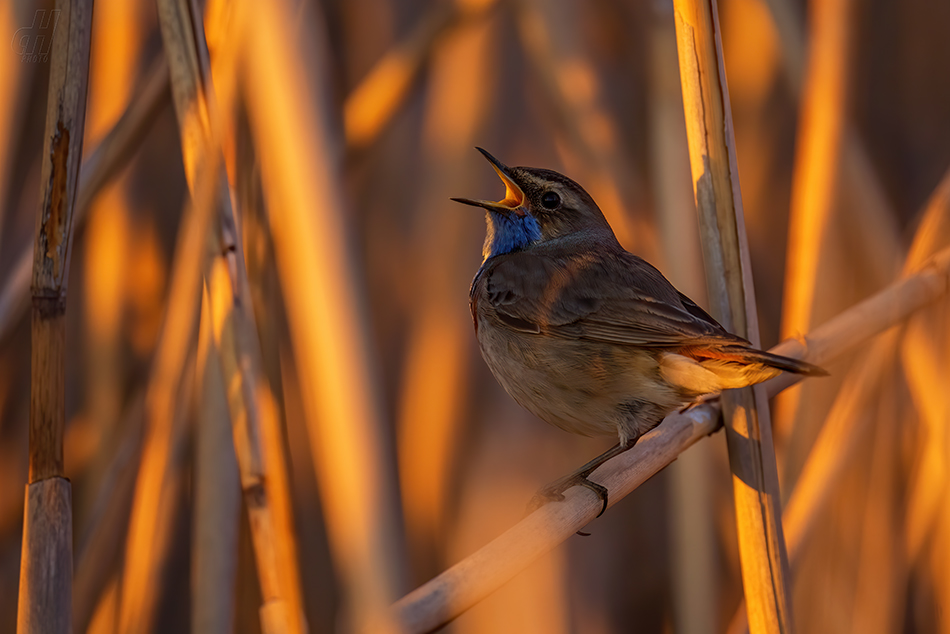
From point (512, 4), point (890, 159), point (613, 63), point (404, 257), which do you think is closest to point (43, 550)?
point (404, 257)

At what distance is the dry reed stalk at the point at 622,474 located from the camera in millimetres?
1060

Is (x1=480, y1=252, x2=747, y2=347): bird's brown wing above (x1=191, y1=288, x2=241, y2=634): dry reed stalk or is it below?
above

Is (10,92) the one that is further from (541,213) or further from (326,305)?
(541,213)

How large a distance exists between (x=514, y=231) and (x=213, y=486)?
1135 mm

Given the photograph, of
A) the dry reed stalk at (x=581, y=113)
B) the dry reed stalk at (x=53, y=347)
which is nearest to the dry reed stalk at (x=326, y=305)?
the dry reed stalk at (x=53, y=347)

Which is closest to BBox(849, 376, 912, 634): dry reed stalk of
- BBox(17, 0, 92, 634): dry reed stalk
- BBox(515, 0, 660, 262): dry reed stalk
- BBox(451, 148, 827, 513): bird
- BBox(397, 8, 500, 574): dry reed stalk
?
BBox(515, 0, 660, 262): dry reed stalk

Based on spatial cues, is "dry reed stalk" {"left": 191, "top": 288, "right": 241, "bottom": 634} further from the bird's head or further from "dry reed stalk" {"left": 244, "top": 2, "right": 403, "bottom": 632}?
the bird's head

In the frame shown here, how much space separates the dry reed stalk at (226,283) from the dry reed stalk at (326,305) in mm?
158

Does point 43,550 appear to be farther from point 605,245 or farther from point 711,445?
point 711,445

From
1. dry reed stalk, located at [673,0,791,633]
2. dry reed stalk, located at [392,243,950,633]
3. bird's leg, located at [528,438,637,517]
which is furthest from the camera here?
bird's leg, located at [528,438,637,517]

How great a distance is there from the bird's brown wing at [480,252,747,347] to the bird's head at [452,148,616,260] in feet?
0.47

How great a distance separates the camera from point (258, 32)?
1.79 m

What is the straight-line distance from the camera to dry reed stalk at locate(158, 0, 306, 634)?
4.67ft

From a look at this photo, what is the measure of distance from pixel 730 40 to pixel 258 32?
1979 millimetres
